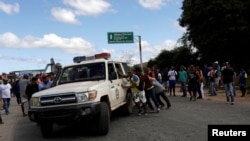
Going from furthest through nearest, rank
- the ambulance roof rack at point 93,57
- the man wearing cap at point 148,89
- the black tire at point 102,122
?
the man wearing cap at point 148,89 < the ambulance roof rack at point 93,57 < the black tire at point 102,122

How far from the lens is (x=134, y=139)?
1001 cm

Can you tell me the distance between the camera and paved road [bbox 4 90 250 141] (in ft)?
33.9

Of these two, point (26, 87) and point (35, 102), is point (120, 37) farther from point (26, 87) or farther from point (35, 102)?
point (35, 102)

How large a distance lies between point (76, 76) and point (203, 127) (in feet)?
13.7

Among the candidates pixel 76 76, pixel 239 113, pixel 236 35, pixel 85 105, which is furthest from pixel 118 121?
pixel 236 35

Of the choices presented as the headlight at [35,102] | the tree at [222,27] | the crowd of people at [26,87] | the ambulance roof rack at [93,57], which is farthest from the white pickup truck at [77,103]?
the tree at [222,27]

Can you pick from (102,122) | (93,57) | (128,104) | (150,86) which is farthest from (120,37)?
(102,122)

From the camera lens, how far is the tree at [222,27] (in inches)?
1636

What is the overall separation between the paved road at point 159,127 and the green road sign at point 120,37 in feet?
73.8

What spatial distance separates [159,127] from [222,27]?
33211mm

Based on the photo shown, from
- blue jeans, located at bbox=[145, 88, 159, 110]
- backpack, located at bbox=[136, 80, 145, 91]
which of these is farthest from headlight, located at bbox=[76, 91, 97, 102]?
blue jeans, located at bbox=[145, 88, 159, 110]

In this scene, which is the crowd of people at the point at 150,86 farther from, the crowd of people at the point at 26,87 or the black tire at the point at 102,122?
the black tire at the point at 102,122

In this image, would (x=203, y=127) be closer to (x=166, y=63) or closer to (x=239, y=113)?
(x=239, y=113)

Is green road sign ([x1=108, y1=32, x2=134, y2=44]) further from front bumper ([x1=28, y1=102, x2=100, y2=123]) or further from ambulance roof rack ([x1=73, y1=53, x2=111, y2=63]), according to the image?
front bumper ([x1=28, y1=102, x2=100, y2=123])
